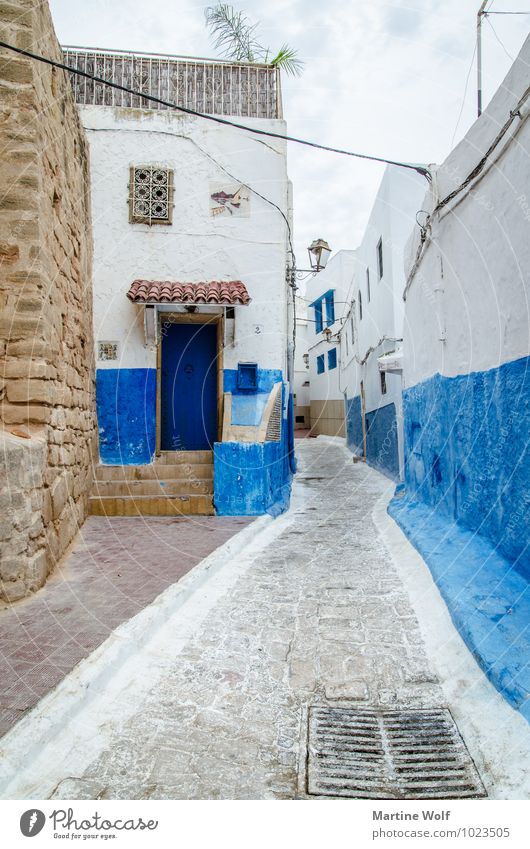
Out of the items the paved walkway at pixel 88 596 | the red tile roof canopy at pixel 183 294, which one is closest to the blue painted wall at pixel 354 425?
the red tile roof canopy at pixel 183 294

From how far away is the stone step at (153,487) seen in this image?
6.91 metres

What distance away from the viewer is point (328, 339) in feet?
75.7

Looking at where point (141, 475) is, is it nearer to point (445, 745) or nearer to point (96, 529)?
point (96, 529)

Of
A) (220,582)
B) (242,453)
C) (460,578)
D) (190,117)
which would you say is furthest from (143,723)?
(190,117)

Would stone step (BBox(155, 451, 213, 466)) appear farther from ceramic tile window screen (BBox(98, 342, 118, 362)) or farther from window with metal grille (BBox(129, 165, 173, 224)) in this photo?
window with metal grille (BBox(129, 165, 173, 224))

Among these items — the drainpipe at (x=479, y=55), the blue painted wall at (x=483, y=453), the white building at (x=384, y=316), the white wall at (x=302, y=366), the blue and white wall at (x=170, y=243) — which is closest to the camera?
the blue painted wall at (x=483, y=453)

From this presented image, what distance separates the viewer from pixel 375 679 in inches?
111

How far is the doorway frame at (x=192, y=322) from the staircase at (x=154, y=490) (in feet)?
2.35

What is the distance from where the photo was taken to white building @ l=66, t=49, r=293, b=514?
8062 mm

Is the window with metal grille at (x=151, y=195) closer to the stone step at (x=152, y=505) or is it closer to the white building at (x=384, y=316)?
the white building at (x=384, y=316)

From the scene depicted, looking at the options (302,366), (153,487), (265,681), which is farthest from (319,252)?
(302,366)

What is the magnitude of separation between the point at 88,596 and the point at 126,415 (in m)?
4.65

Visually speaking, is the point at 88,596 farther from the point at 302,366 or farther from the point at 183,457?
the point at 302,366

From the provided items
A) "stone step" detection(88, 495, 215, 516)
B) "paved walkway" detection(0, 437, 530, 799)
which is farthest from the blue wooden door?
"paved walkway" detection(0, 437, 530, 799)
